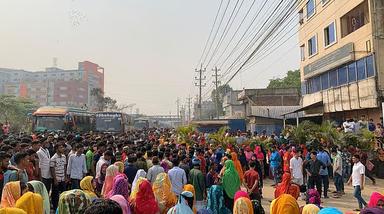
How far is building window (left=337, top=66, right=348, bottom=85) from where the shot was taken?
25.3m

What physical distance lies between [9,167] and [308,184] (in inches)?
370

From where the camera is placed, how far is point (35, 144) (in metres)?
9.95

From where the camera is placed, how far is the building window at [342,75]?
25309 millimetres

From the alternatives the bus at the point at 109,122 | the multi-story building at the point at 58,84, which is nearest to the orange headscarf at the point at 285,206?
the bus at the point at 109,122

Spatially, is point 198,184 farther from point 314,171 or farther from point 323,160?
point 323,160

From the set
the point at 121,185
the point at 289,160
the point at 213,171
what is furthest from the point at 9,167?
the point at 289,160

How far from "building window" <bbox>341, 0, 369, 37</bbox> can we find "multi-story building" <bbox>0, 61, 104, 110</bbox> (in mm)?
89353

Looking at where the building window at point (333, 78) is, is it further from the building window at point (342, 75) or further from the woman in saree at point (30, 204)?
the woman in saree at point (30, 204)

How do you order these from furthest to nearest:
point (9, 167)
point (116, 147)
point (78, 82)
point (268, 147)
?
point (78, 82)
point (268, 147)
point (116, 147)
point (9, 167)

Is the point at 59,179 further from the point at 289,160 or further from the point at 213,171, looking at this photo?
the point at 289,160

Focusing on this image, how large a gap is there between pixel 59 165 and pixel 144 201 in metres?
4.61

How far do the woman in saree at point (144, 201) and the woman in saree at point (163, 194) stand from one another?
61cm

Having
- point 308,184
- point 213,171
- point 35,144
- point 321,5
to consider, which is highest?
point 321,5

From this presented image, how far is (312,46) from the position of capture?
32.3 m
